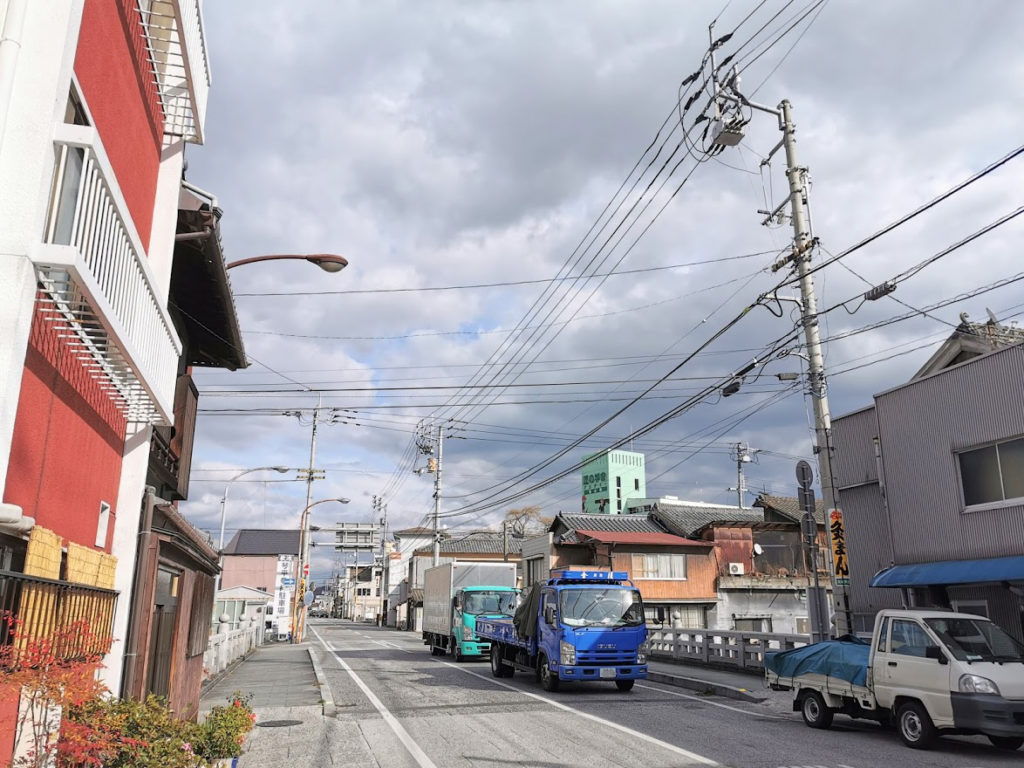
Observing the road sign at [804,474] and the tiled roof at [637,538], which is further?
the tiled roof at [637,538]

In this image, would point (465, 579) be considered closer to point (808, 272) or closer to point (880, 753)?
point (808, 272)

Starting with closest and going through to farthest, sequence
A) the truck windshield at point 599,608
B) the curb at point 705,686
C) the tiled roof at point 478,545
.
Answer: the curb at point 705,686
the truck windshield at point 599,608
the tiled roof at point 478,545

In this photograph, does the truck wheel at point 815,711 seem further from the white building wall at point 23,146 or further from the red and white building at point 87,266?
the white building wall at point 23,146

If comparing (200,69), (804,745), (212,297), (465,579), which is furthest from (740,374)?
(465,579)

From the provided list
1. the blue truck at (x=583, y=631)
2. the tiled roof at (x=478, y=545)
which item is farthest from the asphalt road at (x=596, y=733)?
the tiled roof at (x=478, y=545)

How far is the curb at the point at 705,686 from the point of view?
15.6 meters

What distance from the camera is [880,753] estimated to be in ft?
32.6

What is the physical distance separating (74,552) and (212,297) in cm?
638

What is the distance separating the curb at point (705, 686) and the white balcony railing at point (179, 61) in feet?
46.6

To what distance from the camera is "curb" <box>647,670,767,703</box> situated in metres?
15.6

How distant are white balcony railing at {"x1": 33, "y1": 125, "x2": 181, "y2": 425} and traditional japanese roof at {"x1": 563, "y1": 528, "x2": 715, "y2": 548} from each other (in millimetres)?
34303

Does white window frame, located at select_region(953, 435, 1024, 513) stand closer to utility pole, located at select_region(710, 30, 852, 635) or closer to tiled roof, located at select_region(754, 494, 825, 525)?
utility pole, located at select_region(710, 30, 852, 635)

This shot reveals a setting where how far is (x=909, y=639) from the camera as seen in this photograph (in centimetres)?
1079

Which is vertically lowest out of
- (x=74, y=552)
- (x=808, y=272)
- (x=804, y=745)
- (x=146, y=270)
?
(x=804, y=745)
